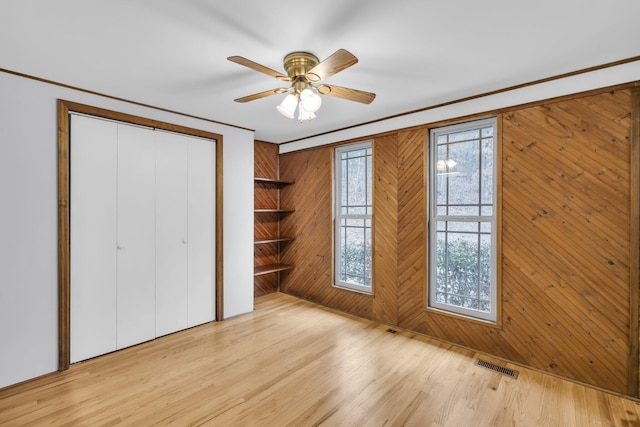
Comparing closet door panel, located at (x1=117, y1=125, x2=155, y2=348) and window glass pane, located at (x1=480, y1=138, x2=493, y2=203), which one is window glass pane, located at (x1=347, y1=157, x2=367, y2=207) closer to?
window glass pane, located at (x1=480, y1=138, x2=493, y2=203)

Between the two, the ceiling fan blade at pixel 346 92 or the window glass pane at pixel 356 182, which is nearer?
the ceiling fan blade at pixel 346 92

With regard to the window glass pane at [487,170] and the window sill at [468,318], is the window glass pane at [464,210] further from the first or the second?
the window sill at [468,318]

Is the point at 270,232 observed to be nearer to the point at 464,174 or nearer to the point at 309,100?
the point at 464,174

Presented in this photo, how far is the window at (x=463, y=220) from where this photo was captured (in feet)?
9.94

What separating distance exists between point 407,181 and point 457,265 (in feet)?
3.73

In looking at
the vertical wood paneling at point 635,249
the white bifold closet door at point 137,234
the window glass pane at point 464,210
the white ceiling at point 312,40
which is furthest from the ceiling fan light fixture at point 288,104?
the vertical wood paneling at point 635,249

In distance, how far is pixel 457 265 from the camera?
10.7 ft

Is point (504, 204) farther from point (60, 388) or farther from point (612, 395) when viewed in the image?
point (60, 388)

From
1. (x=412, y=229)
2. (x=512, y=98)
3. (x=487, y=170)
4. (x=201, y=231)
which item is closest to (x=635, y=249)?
(x=487, y=170)

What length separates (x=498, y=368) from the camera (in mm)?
2689

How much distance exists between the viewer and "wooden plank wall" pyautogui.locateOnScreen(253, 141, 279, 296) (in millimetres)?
5016

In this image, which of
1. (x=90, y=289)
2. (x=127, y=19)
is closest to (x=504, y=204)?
(x=127, y=19)

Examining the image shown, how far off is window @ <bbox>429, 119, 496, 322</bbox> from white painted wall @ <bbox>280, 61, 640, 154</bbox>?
18 centimetres

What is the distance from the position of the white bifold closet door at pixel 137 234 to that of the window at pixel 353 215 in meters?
1.83
